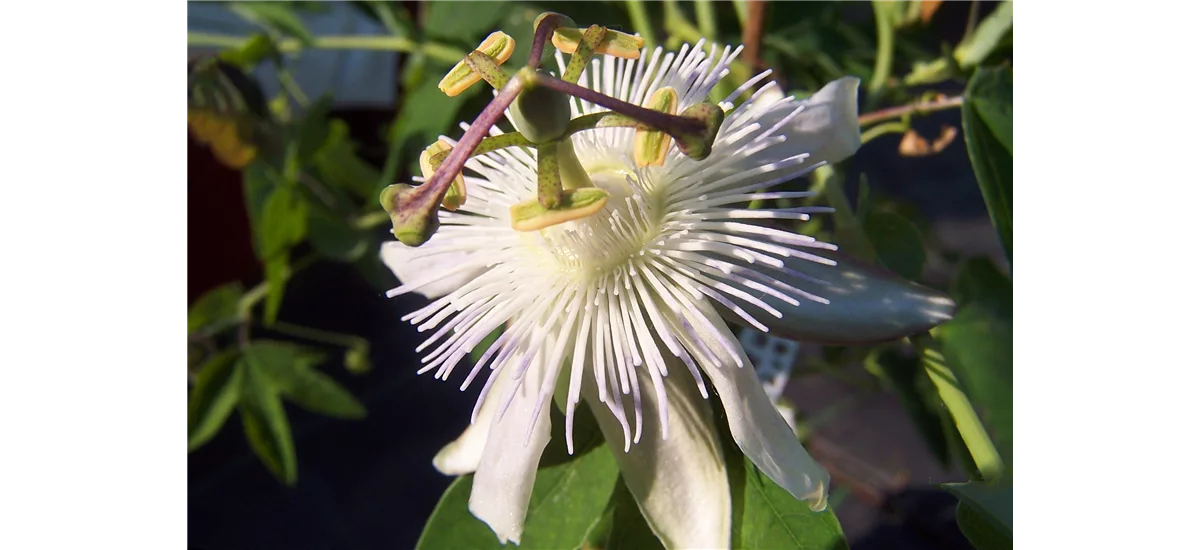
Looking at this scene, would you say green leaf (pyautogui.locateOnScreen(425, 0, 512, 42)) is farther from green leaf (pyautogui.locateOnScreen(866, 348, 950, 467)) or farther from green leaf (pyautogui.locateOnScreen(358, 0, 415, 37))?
green leaf (pyautogui.locateOnScreen(866, 348, 950, 467))

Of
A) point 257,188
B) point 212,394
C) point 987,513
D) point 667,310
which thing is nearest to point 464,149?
point 667,310

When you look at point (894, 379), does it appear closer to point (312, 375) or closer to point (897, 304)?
point (897, 304)

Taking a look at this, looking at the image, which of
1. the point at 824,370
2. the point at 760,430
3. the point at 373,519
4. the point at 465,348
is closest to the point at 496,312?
the point at 465,348

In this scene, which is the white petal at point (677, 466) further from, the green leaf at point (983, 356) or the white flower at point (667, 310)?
the green leaf at point (983, 356)

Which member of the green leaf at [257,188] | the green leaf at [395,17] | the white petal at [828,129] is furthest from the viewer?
the green leaf at [257,188]

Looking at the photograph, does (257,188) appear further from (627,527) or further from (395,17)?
(627,527)

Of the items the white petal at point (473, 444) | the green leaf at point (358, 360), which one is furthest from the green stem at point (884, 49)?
the green leaf at point (358, 360)

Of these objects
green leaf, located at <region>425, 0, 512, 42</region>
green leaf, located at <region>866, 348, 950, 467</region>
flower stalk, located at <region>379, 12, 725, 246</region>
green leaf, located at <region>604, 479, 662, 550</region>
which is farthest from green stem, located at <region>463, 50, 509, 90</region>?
green leaf, located at <region>866, 348, 950, 467</region>
